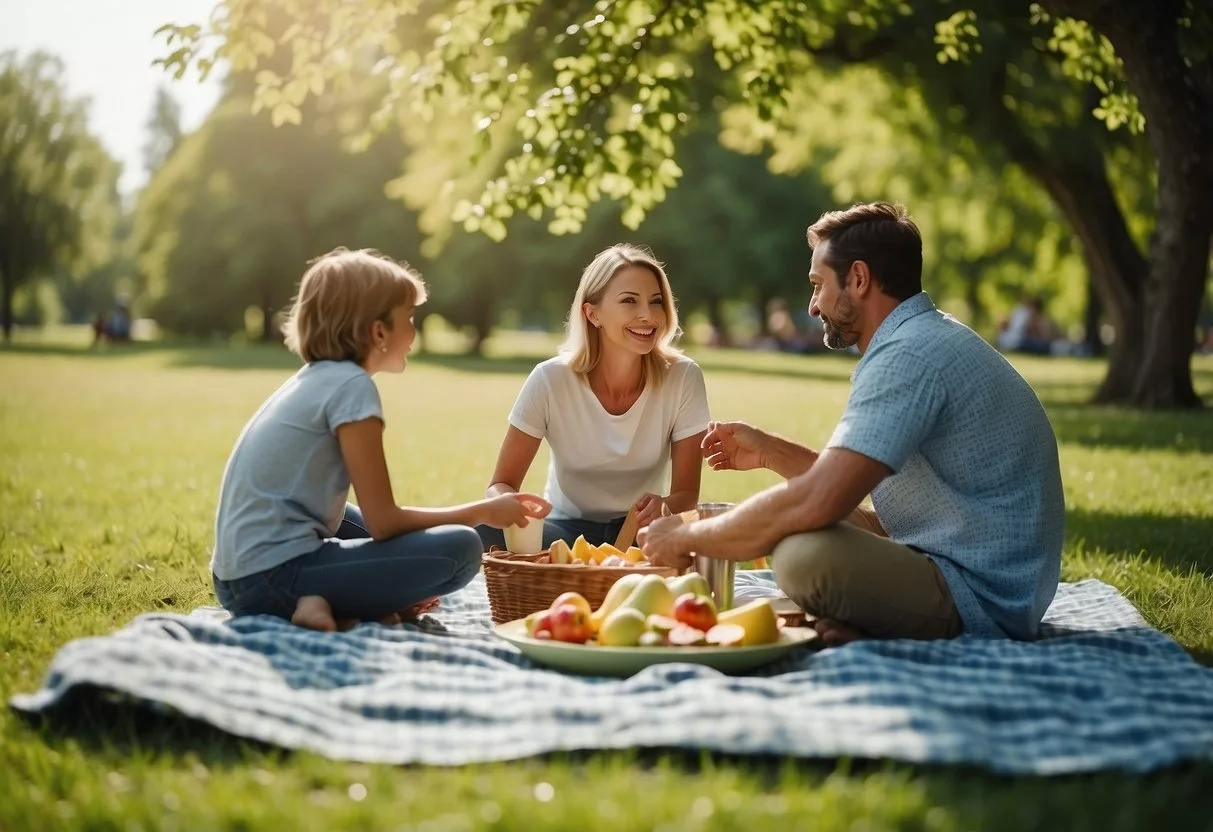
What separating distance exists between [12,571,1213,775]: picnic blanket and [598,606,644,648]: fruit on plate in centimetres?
19

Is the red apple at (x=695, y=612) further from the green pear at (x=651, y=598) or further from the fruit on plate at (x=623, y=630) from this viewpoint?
the fruit on plate at (x=623, y=630)

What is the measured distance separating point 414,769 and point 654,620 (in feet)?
4.19

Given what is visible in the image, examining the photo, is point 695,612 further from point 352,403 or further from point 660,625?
point 352,403

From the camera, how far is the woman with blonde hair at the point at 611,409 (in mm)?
6160

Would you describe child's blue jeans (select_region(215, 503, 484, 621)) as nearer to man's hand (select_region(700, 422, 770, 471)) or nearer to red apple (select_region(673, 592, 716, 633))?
red apple (select_region(673, 592, 716, 633))

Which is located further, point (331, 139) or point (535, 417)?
point (331, 139)

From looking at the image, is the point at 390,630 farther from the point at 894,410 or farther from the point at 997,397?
the point at 997,397

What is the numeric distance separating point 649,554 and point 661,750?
1567 mm

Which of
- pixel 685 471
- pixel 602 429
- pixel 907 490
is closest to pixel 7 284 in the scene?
pixel 602 429

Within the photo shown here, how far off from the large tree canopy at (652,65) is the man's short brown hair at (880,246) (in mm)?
4328

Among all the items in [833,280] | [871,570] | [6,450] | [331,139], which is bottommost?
[6,450]

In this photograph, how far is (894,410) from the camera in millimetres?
4523

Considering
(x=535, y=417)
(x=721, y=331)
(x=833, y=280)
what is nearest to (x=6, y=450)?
(x=535, y=417)

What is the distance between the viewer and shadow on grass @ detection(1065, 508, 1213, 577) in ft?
23.4
